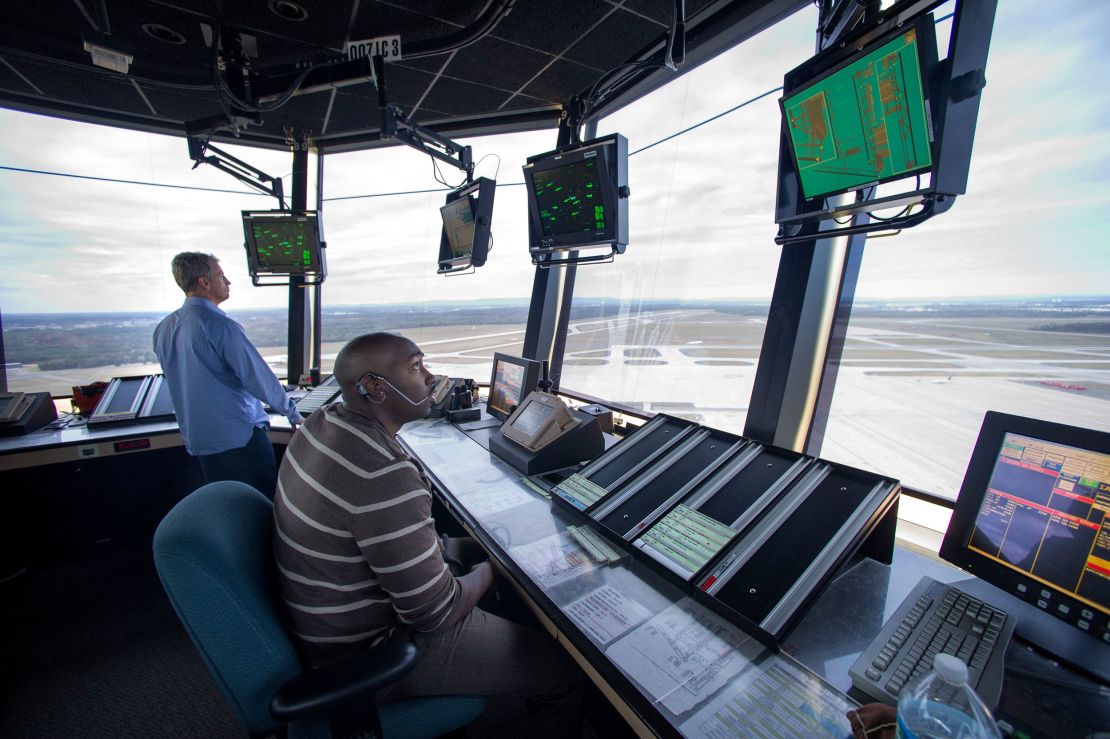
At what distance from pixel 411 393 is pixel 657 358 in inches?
69.6

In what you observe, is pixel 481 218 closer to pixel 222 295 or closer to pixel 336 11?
pixel 336 11

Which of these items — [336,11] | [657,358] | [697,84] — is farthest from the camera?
[657,358]

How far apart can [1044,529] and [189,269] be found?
3.35m

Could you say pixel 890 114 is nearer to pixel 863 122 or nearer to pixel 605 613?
pixel 863 122

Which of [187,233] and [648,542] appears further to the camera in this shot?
[187,233]

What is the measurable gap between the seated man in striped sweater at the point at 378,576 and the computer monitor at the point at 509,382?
1.08 meters

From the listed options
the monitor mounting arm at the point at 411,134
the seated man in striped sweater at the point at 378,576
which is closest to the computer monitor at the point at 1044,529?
the seated man in striped sweater at the point at 378,576

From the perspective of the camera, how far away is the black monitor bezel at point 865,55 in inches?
37.3

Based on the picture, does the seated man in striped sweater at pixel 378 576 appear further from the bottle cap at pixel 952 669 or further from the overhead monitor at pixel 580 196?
the overhead monitor at pixel 580 196

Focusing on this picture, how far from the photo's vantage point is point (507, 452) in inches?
75.8

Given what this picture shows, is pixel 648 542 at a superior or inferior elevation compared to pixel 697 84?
inferior

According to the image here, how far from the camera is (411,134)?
260cm

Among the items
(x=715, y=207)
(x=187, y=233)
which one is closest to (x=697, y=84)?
(x=715, y=207)

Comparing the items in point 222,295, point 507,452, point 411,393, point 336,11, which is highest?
point 336,11
